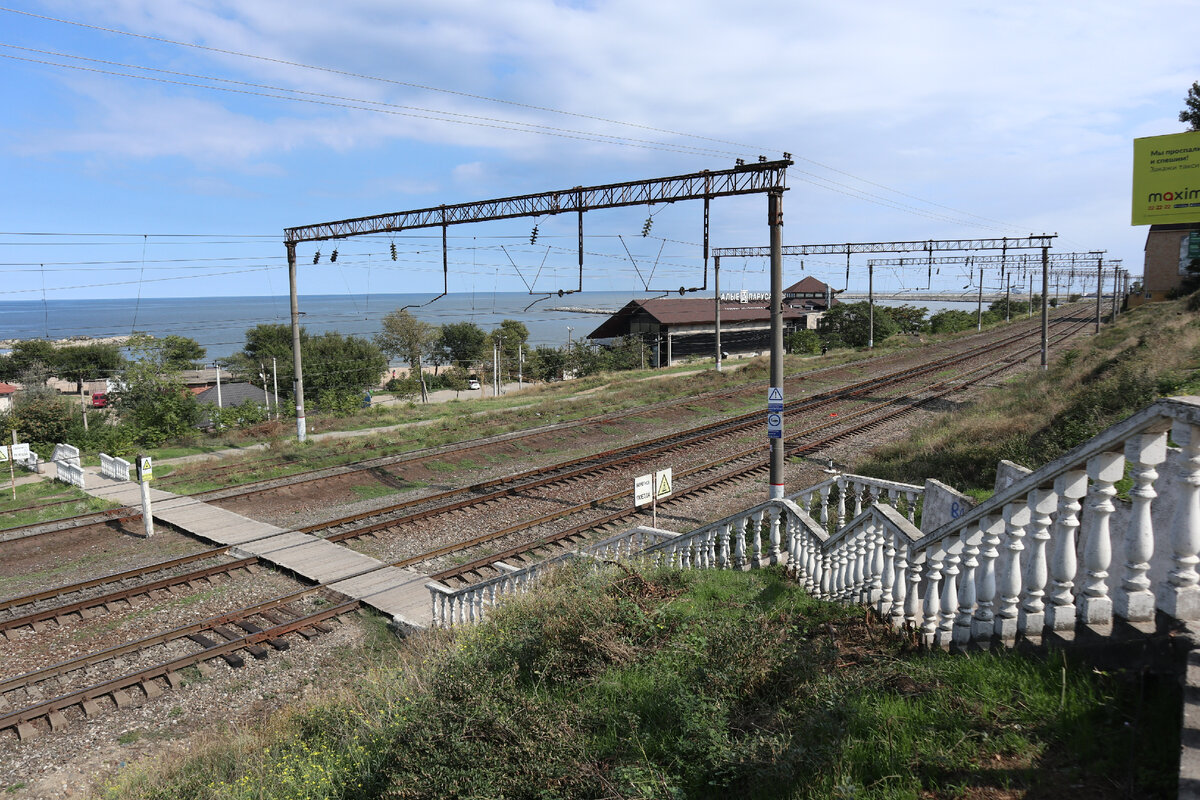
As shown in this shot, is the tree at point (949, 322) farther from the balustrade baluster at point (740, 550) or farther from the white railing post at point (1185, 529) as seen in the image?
the white railing post at point (1185, 529)

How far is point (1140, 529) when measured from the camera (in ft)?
→ 11.7

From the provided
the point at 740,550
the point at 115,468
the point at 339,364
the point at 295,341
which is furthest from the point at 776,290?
the point at 339,364

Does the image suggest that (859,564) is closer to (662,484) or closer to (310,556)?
(662,484)

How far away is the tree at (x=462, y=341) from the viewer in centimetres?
11606

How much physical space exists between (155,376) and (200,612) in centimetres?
3618

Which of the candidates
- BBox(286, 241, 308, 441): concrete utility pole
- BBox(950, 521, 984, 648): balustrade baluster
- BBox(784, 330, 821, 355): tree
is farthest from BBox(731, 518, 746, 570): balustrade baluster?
BBox(784, 330, 821, 355): tree

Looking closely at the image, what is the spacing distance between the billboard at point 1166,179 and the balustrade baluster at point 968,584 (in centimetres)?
4899

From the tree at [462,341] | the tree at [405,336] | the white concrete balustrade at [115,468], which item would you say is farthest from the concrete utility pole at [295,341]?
the tree at [462,341]

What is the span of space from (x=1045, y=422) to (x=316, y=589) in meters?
14.9

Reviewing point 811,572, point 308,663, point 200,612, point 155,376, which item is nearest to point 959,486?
point 811,572

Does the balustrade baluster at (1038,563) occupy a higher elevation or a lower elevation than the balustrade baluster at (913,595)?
higher

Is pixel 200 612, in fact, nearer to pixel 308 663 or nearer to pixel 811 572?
pixel 308 663

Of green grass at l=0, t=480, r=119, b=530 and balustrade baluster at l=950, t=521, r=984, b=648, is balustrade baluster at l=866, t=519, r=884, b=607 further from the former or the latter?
green grass at l=0, t=480, r=119, b=530

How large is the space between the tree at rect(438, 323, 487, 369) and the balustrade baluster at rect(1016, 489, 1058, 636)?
112 metres
